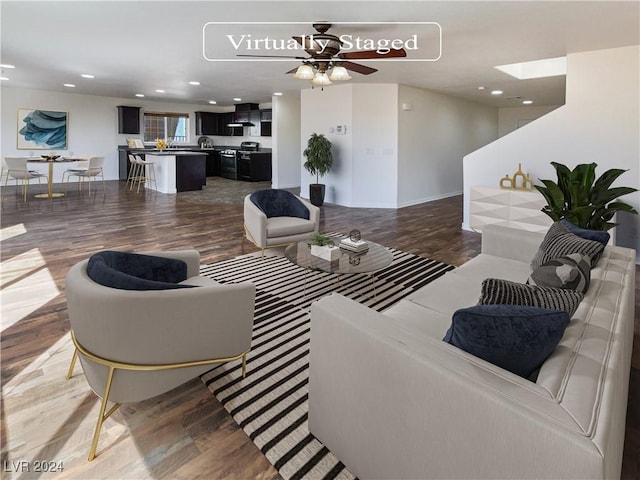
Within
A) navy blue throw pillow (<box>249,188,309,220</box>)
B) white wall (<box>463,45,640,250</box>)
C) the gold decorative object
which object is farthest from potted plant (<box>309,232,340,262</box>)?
white wall (<box>463,45,640,250</box>)

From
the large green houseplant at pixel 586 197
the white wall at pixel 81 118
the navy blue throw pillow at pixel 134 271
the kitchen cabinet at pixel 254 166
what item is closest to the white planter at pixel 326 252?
the navy blue throw pillow at pixel 134 271

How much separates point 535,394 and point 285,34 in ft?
13.8

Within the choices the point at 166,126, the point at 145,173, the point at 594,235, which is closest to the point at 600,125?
the point at 594,235

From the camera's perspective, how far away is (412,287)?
3705 millimetres

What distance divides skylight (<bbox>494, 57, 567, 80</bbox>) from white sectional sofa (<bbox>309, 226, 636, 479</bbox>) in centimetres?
572

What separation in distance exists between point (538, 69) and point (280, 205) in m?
5.08

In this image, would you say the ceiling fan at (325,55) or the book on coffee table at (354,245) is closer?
the book on coffee table at (354,245)

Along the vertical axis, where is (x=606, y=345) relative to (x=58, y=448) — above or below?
above

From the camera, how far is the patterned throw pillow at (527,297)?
4.69 ft

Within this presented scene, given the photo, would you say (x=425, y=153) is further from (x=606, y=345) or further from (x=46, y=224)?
(x=606, y=345)

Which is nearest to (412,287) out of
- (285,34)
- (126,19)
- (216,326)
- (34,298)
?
(216,326)

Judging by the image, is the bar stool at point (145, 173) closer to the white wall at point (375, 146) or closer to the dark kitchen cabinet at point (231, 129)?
the dark kitchen cabinet at point (231, 129)

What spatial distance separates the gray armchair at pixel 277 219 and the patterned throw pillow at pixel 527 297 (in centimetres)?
304

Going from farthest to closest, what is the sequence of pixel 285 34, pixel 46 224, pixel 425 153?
pixel 425 153
pixel 46 224
pixel 285 34
